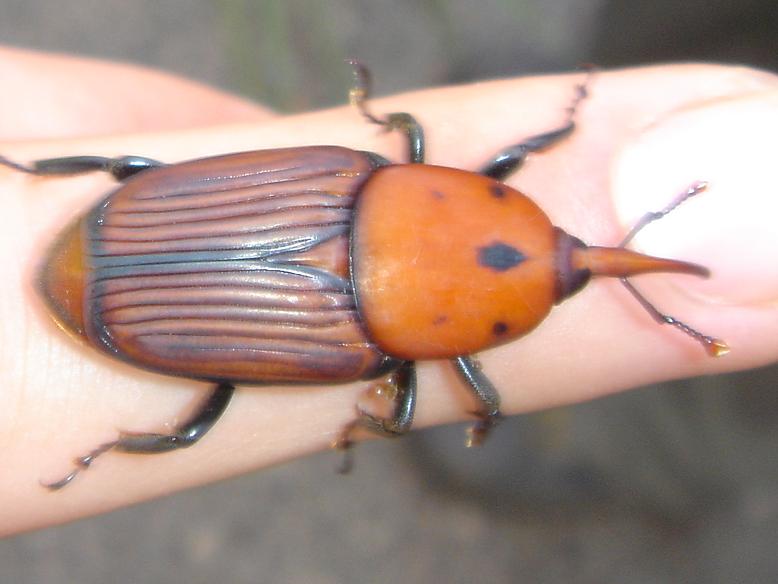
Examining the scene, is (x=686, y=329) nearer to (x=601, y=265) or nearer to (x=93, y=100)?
(x=601, y=265)

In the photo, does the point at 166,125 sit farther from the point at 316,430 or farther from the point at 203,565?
the point at 203,565

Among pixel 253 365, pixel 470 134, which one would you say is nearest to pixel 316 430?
pixel 253 365

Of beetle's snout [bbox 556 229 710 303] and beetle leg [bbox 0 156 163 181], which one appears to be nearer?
beetle's snout [bbox 556 229 710 303]

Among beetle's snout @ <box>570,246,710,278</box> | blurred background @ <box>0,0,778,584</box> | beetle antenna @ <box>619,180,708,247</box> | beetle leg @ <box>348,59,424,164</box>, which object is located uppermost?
beetle leg @ <box>348,59,424,164</box>

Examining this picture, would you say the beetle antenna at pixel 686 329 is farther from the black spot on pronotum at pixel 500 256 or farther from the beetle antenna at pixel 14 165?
the beetle antenna at pixel 14 165

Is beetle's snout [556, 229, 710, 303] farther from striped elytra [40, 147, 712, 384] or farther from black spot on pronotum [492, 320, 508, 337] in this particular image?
black spot on pronotum [492, 320, 508, 337]

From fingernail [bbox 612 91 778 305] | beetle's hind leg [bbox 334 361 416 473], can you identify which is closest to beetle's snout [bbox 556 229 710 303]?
fingernail [bbox 612 91 778 305]

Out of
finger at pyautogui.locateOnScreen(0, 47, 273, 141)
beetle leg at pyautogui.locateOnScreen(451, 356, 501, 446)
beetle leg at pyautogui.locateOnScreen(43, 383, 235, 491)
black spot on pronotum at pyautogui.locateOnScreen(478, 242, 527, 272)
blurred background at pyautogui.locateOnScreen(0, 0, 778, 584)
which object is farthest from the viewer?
blurred background at pyautogui.locateOnScreen(0, 0, 778, 584)

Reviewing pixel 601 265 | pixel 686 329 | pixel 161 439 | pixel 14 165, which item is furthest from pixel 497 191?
pixel 14 165
